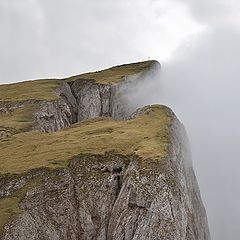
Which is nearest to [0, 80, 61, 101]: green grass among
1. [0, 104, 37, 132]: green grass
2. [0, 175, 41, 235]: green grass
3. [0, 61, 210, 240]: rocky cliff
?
[0, 104, 37, 132]: green grass

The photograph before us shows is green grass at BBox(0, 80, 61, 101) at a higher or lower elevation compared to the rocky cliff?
higher

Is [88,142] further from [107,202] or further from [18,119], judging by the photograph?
[18,119]

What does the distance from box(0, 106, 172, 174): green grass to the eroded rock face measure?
9.61 feet

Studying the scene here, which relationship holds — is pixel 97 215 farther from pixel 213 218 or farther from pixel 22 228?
pixel 213 218

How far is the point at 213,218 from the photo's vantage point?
187000mm

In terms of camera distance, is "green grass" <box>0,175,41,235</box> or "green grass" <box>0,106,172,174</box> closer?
"green grass" <box>0,175,41,235</box>

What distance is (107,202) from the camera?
92.4 metres

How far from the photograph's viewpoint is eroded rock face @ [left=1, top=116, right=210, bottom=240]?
275 ft

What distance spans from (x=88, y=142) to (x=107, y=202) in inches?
674

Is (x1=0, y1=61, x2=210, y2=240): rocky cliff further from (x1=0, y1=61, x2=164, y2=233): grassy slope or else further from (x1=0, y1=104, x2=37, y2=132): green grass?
(x1=0, y1=104, x2=37, y2=132): green grass

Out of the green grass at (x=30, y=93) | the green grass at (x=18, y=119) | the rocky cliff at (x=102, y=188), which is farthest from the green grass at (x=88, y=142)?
the green grass at (x=30, y=93)

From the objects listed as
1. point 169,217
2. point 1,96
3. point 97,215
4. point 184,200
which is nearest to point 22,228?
point 97,215

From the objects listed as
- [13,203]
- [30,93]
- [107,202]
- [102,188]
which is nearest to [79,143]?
[102,188]

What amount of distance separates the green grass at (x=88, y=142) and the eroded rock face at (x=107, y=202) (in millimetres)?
2928
